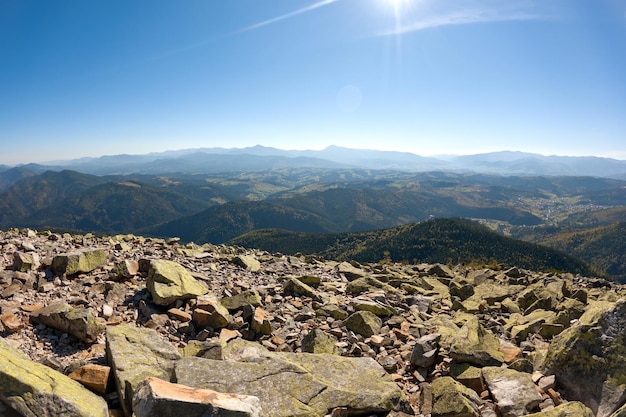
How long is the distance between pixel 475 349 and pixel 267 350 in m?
6.13

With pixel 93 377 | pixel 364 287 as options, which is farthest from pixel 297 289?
pixel 93 377

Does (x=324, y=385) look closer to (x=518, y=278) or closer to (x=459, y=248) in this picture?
(x=518, y=278)

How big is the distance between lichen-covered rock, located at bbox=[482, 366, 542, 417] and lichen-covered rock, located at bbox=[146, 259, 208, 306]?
406 inches

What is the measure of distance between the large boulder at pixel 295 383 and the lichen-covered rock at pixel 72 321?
12.7 ft

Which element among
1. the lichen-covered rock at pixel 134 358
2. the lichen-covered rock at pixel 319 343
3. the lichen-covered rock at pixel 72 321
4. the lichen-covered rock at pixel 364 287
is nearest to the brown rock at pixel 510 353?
the lichen-covered rock at pixel 319 343

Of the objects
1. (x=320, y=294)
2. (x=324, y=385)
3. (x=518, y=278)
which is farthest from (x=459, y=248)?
(x=324, y=385)

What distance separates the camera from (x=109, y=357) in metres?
6.93

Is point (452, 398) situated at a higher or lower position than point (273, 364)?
lower

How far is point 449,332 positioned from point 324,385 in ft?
21.5

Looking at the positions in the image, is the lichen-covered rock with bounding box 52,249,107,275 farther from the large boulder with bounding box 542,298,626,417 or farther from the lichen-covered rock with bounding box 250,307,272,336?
the large boulder with bounding box 542,298,626,417

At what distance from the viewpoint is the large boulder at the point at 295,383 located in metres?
6.05

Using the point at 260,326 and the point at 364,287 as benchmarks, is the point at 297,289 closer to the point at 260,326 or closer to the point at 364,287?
the point at 364,287

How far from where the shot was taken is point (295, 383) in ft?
21.7

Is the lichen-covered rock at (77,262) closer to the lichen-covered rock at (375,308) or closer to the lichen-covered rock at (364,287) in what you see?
the lichen-covered rock at (375,308)
